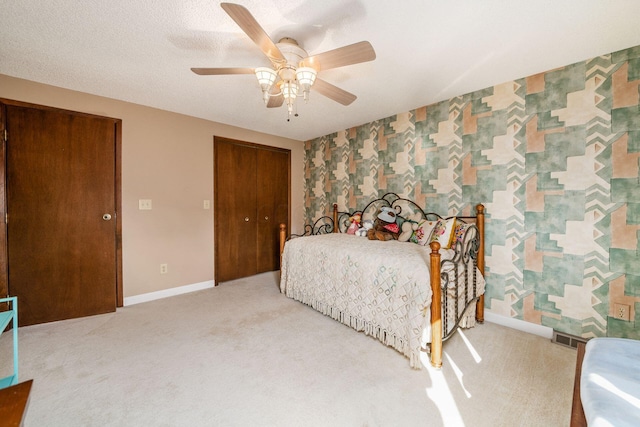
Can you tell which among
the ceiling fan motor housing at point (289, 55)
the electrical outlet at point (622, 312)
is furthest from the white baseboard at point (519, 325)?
the ceiling fan motor housing at point (289, 55)

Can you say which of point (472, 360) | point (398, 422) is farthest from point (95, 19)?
point (472, 360)

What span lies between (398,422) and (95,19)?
299 cm

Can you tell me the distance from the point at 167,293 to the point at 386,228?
2.84 m

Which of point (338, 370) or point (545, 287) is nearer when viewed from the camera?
point (338, 370)

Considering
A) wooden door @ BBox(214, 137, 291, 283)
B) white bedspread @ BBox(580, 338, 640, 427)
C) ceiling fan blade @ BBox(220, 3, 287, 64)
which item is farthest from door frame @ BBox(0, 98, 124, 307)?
white bedspread @ BBox(580, 338, 640, 427)

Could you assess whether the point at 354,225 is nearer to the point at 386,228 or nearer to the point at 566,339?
the point at 386,228

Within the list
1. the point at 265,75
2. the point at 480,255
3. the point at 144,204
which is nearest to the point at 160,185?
the point at 144,204

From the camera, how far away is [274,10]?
1472 mm

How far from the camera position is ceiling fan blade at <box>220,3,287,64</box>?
1.13 meters

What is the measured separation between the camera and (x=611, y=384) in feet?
2.50

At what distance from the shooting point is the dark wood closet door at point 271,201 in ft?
13.3

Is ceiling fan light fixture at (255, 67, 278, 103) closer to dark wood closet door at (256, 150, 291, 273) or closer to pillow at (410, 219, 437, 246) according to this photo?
pillow at (410, 219, 437, 246)

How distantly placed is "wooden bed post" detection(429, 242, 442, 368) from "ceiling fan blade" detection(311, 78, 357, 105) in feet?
4.27

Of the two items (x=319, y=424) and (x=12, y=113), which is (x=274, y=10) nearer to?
(x=319, y=424)
